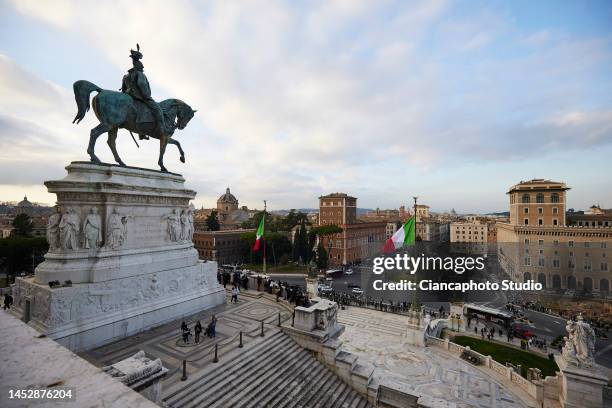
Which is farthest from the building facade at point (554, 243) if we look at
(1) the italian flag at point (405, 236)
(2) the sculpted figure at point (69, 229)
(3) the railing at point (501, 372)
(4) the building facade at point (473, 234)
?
(2) the sculpted figure at point (69, 229)

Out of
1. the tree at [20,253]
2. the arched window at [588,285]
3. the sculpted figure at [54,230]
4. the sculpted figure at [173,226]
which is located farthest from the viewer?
the arched window at [588,285]

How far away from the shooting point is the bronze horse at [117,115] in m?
11.4

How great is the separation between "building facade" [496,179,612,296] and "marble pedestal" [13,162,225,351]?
186ft

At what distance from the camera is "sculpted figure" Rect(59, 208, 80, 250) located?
33.6ft

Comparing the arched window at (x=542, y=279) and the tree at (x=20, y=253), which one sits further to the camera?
the arched window at (x=542, y=279)

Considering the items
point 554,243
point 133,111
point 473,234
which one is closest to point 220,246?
point 133,111

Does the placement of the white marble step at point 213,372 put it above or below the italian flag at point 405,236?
below

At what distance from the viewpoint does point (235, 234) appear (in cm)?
5997

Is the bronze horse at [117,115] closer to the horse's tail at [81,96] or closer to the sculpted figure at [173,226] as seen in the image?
the horse's tail at [81,96]

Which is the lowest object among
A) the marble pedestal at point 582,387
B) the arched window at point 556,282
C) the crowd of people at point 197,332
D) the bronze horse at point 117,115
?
the arched window at point 556,282

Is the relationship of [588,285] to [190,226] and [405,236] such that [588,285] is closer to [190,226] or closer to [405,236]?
[405,236]

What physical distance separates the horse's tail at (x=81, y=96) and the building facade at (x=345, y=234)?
5254cm

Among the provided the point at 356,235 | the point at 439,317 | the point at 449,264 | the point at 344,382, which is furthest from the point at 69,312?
the point at 356,235

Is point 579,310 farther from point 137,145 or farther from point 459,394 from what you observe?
point 137,145
